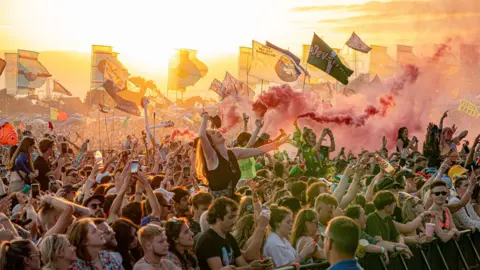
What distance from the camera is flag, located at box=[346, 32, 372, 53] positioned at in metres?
50.7

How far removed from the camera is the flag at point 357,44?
50.7m

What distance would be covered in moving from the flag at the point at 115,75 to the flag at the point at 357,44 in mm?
14337

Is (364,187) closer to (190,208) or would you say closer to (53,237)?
(190,208)

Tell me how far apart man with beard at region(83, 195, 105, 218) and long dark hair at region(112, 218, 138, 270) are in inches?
45.2

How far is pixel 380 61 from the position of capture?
191ft

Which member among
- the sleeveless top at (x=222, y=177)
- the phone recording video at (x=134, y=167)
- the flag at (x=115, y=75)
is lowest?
the sleeveless top at (x=222, y=177)

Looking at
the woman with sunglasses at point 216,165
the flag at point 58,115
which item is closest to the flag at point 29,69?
the flag at point 58,115

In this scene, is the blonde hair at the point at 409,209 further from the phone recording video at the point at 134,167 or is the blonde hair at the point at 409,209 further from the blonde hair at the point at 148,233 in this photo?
the blonde hair at the point at 148,233

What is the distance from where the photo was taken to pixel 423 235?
11328 mm

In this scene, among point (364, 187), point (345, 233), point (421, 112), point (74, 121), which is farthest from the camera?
point (74, 121)

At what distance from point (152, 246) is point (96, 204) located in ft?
6.89

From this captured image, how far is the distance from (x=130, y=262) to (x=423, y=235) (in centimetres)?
499

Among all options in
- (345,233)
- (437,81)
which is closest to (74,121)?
(437,81)

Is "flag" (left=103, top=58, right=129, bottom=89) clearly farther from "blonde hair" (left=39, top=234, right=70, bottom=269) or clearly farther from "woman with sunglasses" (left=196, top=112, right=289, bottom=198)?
"blonde hair" (left=39, top=234, right=70, bottom=269)
